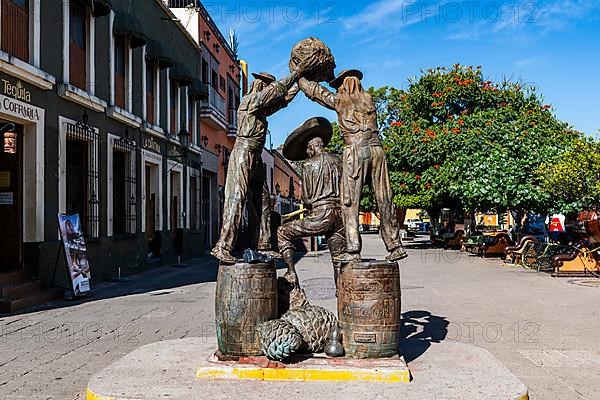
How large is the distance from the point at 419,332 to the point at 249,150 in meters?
3.28

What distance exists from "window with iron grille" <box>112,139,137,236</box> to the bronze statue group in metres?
10.6

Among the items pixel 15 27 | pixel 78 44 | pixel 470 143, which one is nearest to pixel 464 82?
pixel 470 143

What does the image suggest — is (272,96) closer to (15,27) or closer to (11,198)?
(15,27)

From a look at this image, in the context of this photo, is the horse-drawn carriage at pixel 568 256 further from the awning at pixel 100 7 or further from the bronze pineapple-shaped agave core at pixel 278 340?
the bronze pineapple-shaped agave core at pixel 278 340

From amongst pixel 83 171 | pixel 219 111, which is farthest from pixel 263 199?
pixel 219 111

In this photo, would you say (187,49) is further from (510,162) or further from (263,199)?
(263,199)

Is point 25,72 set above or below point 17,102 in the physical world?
above

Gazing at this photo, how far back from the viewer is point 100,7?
538 inches

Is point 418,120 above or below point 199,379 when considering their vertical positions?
above

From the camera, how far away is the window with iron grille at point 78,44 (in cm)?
1310

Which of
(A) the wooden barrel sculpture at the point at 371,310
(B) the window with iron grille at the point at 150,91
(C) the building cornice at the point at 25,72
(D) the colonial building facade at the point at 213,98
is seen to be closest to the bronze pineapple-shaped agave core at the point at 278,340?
(A) the wooden barrel sculpture at the point at 371,310

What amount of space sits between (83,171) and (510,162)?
13.1 metres

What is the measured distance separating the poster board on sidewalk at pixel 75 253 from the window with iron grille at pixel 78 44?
10.4 feet

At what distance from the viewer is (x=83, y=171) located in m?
13.9
